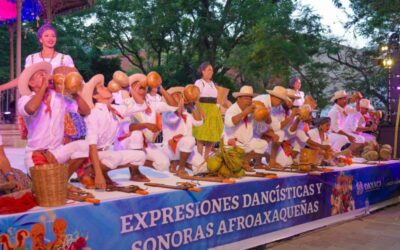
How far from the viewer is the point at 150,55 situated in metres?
22.9

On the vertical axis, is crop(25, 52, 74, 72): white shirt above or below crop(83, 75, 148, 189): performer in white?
above

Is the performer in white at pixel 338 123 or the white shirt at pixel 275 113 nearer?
the white shirt at pixel 275 113

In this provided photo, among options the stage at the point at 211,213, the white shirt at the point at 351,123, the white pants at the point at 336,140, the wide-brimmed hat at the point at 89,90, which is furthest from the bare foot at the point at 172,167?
the white shirt at the point at 351,123

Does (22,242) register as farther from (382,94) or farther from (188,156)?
(382,94)

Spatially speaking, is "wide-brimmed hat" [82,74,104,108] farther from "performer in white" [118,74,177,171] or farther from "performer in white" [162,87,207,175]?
"performer in white" [162,87,207,175]

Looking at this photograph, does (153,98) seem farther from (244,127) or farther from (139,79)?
(244,127)

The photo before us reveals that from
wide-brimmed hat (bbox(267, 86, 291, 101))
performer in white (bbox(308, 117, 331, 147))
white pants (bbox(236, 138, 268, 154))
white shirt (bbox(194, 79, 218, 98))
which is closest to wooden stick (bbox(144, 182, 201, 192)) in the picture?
white pants (bbox(236, 138, 268, 154))

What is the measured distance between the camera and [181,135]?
16.7 feet

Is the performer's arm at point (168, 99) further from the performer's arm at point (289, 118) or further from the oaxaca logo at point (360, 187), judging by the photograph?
the oaxaca logo at point (360, 187)

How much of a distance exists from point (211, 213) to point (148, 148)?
951mm

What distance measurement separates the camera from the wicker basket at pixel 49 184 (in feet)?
9.78

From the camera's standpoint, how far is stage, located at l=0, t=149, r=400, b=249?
3.09 m

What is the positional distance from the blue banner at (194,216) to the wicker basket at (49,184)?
9 centimetres

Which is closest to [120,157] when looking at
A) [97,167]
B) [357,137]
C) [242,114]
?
[97,167]
